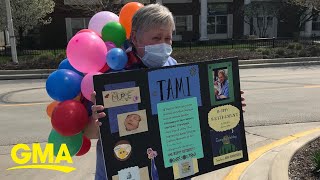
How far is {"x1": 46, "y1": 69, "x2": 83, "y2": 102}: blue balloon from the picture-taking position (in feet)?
8.07

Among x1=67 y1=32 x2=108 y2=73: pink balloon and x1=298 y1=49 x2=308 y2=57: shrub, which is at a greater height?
x1=67 y1=32 x2=108 y2=73: pink balloon

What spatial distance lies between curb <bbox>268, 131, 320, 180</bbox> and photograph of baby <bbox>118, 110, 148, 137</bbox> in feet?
7.79

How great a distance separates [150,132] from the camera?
7.48 feet

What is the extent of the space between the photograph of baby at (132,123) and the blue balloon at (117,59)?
32 centimetres

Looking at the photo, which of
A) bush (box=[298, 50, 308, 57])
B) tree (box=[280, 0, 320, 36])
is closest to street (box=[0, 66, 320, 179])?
Result: bush (box=[298, 50, 308, 57])

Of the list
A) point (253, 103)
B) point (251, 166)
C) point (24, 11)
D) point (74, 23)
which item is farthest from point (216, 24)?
point (251, 166)

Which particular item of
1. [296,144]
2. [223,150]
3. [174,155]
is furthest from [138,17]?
[296,144]

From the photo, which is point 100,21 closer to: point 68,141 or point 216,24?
point 68,141

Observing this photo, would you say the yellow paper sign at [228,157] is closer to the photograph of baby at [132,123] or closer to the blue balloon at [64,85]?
the photograph of baby at [132,123]

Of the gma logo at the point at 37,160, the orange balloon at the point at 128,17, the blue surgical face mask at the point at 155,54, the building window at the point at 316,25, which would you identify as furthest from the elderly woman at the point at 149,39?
the building window at the point at 316,25

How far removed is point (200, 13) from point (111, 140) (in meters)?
32.6

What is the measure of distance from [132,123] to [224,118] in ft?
2.17

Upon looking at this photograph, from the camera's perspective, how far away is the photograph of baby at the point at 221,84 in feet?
8.05

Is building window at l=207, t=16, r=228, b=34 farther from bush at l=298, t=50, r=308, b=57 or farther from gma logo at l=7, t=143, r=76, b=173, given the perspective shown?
gma logo at l=7, t=143, r=76, b=173
